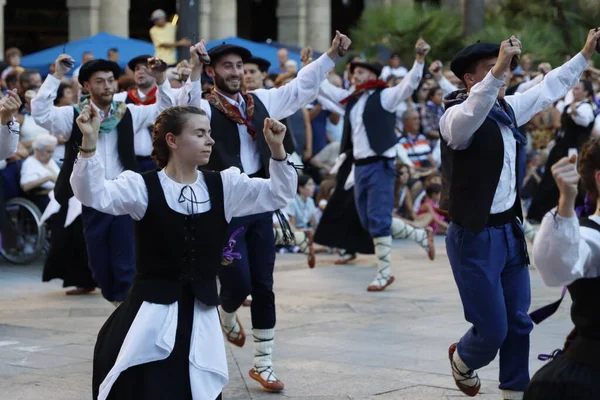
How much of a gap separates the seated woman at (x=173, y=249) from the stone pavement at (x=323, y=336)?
1593 mm

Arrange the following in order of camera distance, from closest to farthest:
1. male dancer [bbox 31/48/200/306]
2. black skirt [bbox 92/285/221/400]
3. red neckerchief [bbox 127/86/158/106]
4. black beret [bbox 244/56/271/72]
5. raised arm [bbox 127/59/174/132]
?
black skirt [bbox 92/285/221/400] < raised arm [bbox 127/59/174/132] < male dancer [bbox 31/48/200/306] < black beret [bbox 244/56/271/72] < red neckerchief [bbox 127/86/158/106]

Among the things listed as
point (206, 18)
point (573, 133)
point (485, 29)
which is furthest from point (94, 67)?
point (206, 18)

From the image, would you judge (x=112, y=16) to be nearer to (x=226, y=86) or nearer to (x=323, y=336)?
(x=323, y=336)

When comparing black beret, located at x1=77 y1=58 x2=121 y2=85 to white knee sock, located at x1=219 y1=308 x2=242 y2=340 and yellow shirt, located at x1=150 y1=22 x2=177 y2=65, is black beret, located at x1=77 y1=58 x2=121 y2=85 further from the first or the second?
yellow shirt, located at x1=150 y1=22 x2=177 y2=65

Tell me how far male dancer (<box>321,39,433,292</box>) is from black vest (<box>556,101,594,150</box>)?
357cm


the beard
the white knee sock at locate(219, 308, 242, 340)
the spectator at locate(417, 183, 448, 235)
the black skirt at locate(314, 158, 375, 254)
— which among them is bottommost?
the spectator at locate(417, 183, 448, 235)

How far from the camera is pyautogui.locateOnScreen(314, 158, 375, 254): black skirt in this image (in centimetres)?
1283

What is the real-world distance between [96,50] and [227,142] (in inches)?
459

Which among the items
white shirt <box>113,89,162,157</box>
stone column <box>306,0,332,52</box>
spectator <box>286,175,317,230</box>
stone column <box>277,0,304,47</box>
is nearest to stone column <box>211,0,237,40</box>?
stone column <box>277,0,304,47</box>

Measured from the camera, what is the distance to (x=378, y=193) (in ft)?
37.8

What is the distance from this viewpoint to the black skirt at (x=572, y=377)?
4375 mm

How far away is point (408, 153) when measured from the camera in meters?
17.0

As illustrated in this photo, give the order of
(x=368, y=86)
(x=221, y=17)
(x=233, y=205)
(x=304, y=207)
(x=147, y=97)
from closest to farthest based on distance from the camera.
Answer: (x=233, y=205) → (x=147, y=97) → (x=368, y=86) → (x=304, y=207) → (x=221, y=17)

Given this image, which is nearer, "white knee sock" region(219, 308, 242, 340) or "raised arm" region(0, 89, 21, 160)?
"raised arm" region(0, 89, 21, 160)
